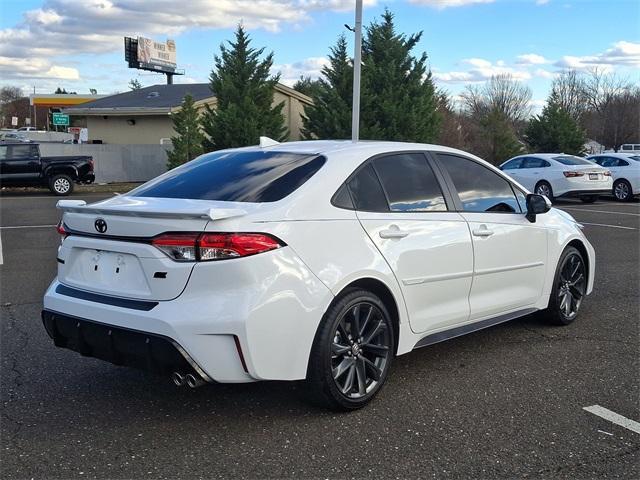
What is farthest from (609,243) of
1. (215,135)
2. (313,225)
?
(215,135)

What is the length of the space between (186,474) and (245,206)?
1441 millimetres

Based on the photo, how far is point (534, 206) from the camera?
5262 millimetres

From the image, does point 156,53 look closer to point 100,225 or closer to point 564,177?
point 564,177

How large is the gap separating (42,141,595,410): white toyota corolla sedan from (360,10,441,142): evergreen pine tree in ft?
64.1

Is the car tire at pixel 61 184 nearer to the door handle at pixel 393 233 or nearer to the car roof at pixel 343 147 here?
the car roof at pixel 343 147

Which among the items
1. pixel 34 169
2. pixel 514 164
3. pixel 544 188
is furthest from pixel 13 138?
pixel 544 188

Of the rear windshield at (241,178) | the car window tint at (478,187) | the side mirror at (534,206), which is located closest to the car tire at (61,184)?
the rear windshield at (241,178)

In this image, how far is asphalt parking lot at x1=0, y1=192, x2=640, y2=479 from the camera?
11.0 ft

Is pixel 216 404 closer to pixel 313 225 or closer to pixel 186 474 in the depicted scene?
pixel 186 474

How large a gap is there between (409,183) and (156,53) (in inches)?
2453

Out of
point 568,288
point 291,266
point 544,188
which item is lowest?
point 568,288

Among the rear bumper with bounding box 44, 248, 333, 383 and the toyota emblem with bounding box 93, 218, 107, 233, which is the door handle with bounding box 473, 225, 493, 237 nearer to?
the rear bumper with bounding box 44, 248, 333, 383

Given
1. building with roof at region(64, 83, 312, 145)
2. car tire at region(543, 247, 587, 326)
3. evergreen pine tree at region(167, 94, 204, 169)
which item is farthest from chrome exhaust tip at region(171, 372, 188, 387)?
building with roof at region(64, 83, 312, 145)

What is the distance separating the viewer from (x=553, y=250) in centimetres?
561
